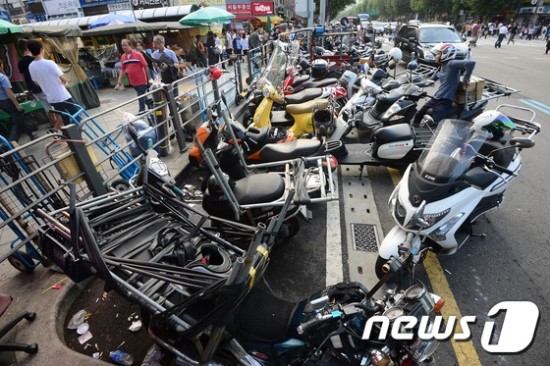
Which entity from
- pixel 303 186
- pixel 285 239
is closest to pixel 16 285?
pixel 285 239

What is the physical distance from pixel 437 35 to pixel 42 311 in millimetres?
15923

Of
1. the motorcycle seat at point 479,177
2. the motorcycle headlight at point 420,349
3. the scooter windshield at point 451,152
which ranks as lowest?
the motorcycle headlight at point 420,349

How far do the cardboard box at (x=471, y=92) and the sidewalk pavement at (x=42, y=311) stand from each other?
642cm

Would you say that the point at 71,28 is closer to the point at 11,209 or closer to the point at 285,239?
the point at 11,209

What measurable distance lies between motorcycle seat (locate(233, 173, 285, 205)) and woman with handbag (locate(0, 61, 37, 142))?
6282 millimetres

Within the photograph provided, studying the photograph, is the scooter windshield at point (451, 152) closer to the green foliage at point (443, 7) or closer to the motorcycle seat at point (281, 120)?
the motorcycle seat at point (281, 120)

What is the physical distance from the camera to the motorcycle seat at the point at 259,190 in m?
3.13

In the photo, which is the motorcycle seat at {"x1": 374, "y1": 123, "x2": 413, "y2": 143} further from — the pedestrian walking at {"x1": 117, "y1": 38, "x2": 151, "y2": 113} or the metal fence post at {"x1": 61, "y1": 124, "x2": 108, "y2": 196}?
the pedestrian walking at {"x1": 117, "y1": 38, "x2": 151, "y2": 113}

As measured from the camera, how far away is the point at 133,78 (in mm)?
7172

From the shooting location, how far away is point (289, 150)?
13.4 ft

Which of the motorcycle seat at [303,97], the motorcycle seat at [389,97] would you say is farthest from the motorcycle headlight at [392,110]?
the motorcycle seat at [303,97]

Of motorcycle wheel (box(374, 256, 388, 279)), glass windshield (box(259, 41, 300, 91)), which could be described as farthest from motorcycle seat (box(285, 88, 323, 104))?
motorcycle wheel (box(374, 256, 388, 279))

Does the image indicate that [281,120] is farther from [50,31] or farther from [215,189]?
[50,31]

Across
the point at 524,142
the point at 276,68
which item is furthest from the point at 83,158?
the point at 276,68
